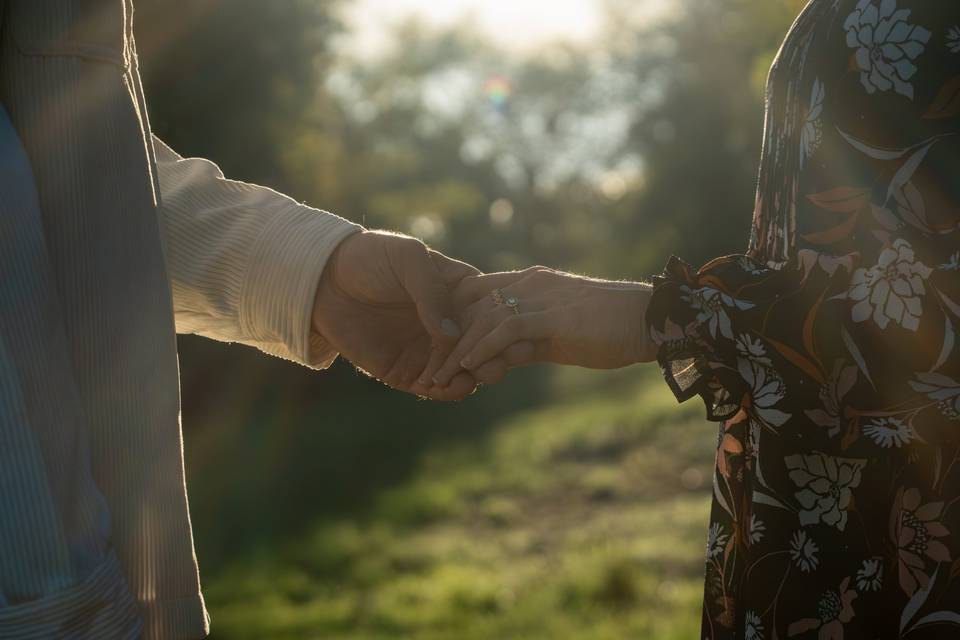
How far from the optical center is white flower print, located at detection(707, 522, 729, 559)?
2.19 m

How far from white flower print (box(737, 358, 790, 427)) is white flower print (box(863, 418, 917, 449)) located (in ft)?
0.54

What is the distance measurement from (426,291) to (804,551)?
3.79 ft

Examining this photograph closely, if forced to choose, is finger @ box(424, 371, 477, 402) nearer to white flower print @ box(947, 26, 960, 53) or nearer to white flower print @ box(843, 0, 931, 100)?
white flower print @ box(843, 0, 931, 100)

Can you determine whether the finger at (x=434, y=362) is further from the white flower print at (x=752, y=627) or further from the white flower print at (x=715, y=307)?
the white flower print at (x=752, y=627)

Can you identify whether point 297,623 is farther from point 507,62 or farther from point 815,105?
point 507,62

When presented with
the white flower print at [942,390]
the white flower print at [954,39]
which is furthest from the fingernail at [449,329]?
the white flower print at [954,39]

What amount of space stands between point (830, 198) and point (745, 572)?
0.81m

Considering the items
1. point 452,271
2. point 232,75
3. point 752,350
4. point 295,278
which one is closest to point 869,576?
point 752,350

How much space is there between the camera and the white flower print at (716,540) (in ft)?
7.19

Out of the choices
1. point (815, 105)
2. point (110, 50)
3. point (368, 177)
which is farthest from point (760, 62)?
point (368, 177)

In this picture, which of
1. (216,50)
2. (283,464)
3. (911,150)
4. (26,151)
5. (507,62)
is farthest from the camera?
(507,62)

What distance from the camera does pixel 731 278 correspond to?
1.96 m

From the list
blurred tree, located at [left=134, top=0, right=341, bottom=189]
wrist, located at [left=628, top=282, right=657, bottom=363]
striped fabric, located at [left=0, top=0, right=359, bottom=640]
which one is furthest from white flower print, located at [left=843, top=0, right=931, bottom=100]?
blurred tree, located at [left=134, top=0, right=341, bottom=189]

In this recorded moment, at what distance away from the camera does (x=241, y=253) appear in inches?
92.5
